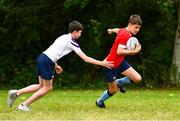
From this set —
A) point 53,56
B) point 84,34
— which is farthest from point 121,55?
point 84,34

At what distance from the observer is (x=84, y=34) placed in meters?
24.6

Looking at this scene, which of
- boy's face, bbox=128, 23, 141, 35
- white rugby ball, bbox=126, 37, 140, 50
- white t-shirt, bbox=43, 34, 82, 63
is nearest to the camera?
white t-shirt, bbox=43, 34, 82, 63

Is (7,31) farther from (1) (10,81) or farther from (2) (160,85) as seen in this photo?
(2) (160,85)

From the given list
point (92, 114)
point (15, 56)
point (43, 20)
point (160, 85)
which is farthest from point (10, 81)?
point (92, 114)

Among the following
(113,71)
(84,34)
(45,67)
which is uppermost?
(45,67)

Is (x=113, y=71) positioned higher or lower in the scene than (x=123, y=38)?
lower

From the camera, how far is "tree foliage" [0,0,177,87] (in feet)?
77.0

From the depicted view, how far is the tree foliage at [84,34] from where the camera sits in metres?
23.5

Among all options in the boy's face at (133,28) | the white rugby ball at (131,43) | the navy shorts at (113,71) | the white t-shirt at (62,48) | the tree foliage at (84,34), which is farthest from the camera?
the tree foliage at (84,34)

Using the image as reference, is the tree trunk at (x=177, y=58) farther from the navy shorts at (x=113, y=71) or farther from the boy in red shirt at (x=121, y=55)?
the navy shorts at (x=113, y=71)

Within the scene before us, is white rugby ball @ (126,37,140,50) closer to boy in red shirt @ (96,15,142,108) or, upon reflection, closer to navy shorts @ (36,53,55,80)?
boy in red shirt @ (96,15,142,108)

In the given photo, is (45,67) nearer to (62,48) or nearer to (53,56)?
(53,56)

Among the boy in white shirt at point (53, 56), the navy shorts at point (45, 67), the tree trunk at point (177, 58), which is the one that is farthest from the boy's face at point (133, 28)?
the tree trunk at point (177, 58)

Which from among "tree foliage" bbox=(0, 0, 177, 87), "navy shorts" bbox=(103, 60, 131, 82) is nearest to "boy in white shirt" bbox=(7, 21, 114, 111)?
"navy shorts" bbox=(103, 60, 131, 82)
